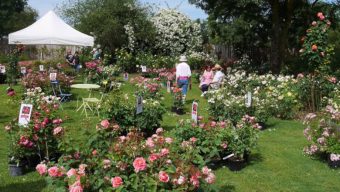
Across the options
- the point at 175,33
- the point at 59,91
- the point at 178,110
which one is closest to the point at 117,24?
the point at 175,33

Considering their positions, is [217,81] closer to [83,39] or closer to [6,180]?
[83,39]

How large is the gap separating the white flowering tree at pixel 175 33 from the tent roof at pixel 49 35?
1188cm

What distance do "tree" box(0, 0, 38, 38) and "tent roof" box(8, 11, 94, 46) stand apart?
3174 cm

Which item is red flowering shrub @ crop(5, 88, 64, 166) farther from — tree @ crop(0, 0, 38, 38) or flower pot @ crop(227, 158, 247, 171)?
tree @ crop(0, 0, 38, 38)

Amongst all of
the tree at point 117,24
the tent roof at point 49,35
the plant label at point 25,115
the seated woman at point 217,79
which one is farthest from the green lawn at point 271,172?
the tree at point 117,24

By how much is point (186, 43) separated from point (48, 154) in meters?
24.6

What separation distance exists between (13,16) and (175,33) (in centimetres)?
2676

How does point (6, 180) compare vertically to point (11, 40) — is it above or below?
below

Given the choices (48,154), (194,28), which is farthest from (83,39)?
(194,28)

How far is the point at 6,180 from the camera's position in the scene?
6414mm

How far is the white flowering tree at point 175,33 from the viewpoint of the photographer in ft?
97.2

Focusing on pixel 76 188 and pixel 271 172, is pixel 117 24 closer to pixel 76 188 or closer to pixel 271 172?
pixel 271 172

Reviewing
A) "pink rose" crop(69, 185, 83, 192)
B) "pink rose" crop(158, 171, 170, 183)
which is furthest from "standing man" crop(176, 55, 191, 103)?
"pink rose" crop(69, 185, 83, 192)

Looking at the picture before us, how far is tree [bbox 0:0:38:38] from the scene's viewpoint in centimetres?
4862
